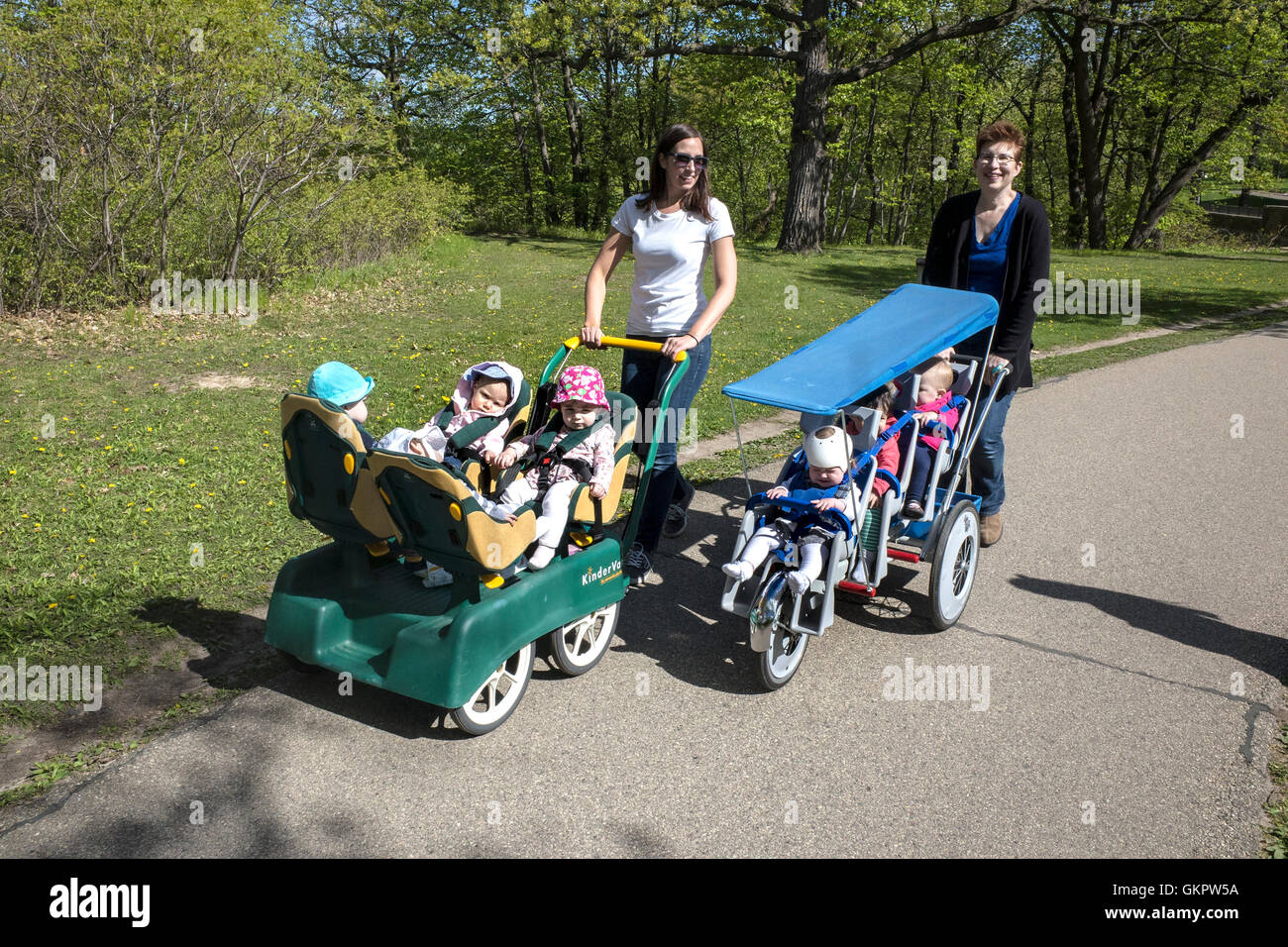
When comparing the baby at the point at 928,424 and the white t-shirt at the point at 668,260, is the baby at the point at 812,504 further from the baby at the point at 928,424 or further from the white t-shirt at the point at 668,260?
the white t-shirt at the point at 668,260

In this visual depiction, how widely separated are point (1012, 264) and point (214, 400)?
6.62 metres

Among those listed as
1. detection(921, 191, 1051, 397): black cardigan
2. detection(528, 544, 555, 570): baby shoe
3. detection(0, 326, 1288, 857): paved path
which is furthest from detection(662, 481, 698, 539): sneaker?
detection(528, 544, 555, 570): baby shoe

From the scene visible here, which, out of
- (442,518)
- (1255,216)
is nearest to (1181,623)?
(442,518)

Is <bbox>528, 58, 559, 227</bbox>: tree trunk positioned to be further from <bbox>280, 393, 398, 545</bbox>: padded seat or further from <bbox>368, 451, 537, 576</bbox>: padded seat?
<bbox>368, 451, 537, 576</bbox>: padded seat

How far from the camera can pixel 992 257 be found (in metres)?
5.28

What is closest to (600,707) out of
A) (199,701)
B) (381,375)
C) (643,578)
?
(643,578)

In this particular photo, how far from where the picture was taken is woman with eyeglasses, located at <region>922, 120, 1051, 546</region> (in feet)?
16.4

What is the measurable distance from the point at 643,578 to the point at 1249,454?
6.15m

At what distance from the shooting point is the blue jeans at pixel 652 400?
15.9ft

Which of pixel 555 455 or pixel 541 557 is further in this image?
pixel 555 455

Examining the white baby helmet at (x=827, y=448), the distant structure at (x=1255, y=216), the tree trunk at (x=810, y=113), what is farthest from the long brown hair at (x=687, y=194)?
the distant structure at (x=1255, y=216)

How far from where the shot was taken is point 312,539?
560 cm

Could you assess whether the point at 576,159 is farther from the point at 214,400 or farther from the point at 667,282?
the point at 667,282

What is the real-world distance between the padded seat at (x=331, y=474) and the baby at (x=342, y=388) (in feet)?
0.32
